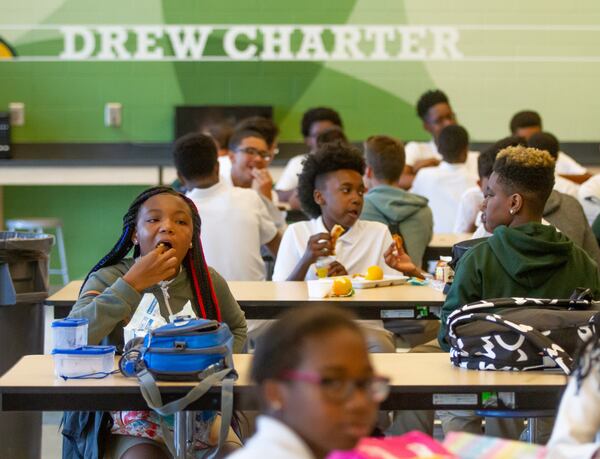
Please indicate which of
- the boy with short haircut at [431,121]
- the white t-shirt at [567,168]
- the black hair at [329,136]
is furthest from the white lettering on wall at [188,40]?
the white t-shirt at [567,168]

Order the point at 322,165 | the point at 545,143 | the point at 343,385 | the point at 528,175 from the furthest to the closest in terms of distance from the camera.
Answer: the point at 545,143
the point at 322,165
the point at 528,175
the point at 343,385

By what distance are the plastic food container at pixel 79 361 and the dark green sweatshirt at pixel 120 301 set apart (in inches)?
9.3

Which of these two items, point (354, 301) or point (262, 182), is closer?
point (354, 301)

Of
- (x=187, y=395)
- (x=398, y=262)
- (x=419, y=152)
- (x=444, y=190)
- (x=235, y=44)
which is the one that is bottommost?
(x=187, y=395)

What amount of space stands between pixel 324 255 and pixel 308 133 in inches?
174

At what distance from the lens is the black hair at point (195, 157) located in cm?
583

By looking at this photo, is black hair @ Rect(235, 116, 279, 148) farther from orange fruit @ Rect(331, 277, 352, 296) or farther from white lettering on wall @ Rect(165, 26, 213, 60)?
orange fruit @ Rect(331, 277, 352, 296)

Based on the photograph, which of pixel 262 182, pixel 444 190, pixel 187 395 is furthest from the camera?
pixel 444 190

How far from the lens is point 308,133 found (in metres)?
9.20

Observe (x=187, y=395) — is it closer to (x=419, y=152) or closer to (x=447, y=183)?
(x=447, y=183)

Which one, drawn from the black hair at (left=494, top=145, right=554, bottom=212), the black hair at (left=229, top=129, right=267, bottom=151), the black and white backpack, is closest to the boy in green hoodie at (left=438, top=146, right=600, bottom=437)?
the black hair at (left=494, top=145, right=554, bottom=212)

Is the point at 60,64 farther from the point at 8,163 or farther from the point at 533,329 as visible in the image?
the point at 533,329

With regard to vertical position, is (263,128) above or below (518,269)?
above

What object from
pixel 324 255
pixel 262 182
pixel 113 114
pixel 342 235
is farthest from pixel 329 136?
pixel 113 114
